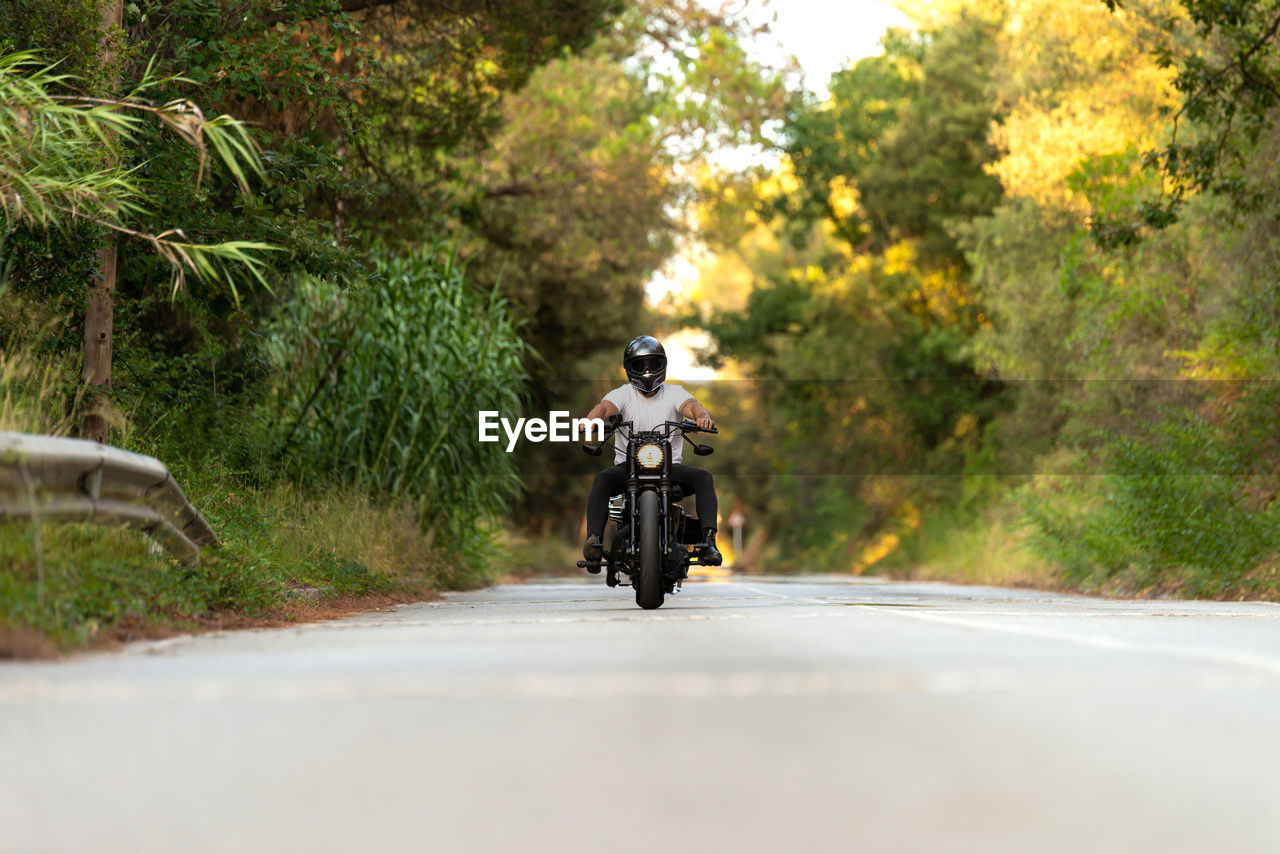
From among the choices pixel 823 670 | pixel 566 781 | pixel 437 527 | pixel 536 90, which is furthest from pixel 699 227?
pixel 566 781

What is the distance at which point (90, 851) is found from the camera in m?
4.53

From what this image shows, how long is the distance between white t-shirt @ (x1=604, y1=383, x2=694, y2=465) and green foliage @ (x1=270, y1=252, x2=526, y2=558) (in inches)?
209

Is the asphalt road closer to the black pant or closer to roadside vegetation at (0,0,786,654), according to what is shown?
roadside vegetation at (0,0,786,654)

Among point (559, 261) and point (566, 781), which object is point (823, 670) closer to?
point (566, 781)

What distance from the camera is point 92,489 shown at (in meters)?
9.85

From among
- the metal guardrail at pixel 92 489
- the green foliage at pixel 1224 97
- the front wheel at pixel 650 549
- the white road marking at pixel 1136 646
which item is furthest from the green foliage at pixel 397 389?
the white road marking at pixel 1136 646

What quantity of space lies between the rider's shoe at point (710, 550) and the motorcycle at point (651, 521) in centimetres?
5

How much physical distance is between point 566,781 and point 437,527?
15.4m

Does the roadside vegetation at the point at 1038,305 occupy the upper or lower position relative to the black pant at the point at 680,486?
upper

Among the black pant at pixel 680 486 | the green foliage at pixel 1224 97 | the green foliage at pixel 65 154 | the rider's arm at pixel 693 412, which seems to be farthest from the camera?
the green foliage at pixel 1224 97

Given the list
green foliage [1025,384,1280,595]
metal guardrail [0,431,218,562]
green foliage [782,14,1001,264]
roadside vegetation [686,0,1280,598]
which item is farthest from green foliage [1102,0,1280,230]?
green foliage [782,14,1001,264]

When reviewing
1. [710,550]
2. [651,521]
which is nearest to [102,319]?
[651,521]

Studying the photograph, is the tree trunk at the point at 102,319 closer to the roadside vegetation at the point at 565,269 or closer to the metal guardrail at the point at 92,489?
the roadside vegetation at the point at 565,269

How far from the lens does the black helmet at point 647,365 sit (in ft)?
47.9
